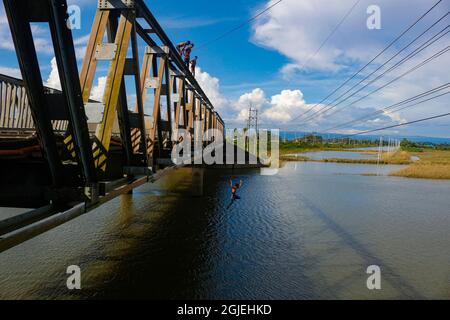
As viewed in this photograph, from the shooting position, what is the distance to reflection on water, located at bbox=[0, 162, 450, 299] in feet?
35.2

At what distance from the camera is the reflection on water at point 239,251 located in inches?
423

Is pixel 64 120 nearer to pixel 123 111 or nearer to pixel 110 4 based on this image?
pixel 123 111

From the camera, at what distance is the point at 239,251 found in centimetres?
1425

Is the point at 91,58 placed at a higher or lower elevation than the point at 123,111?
higher

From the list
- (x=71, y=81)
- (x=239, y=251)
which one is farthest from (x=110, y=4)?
(x=239, y=251)

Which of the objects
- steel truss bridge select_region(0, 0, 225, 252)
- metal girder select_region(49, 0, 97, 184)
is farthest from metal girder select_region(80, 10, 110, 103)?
metal girder select_region(49, 0, 97, 184)

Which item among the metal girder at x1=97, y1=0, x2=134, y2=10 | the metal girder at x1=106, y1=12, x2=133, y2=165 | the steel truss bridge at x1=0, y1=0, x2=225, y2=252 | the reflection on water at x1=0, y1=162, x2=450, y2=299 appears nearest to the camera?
the steel truss bridge at x1=0, y1=0, x2=225, y2=252

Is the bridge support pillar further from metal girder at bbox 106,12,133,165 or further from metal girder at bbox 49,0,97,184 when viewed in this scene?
metal girder at bbox 49,0,97,184

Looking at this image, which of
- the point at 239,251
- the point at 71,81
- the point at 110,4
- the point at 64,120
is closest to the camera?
the point at 71,81

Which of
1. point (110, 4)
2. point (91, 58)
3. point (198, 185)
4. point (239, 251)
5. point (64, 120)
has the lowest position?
point (239, 251)

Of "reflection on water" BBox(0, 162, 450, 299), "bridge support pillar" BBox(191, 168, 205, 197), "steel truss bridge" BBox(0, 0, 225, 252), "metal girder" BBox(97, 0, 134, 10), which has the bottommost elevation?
"reflection on water" BBox(0, 162, 450, 299)

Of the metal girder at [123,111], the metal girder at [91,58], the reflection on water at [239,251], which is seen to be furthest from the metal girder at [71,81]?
the reflection on water at [239,251]
